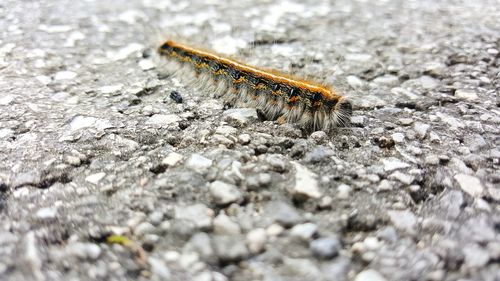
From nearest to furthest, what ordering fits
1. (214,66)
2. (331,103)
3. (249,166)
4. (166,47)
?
(249,166) → (331,103) → (214,66) → (166,47)

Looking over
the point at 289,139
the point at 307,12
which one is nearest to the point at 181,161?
the point at 289,139

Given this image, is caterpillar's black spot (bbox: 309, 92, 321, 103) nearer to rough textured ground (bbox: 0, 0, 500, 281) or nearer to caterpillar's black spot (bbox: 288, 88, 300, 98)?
caterpillar's black spot (bbox: 288, 88, 300, 98)

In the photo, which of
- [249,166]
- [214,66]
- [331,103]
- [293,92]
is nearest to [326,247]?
[249,166]

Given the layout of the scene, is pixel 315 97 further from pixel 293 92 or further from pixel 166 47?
pixel 166 47

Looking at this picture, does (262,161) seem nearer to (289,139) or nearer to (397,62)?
(289,139)

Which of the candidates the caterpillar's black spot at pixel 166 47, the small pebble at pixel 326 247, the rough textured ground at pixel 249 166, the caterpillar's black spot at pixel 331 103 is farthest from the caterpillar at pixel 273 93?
the small pebble at pixel 326 247

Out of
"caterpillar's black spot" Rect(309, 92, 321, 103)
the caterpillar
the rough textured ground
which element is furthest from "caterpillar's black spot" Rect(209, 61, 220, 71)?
"caterpillar's black spot" Rect(309, 92, 321, 103)
